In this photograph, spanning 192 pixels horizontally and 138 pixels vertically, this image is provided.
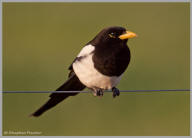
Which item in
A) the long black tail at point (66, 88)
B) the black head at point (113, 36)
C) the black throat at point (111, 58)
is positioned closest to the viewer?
the black throat at point (111, 58)

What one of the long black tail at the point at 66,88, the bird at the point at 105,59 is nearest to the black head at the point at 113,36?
the bird at the point at 105,59

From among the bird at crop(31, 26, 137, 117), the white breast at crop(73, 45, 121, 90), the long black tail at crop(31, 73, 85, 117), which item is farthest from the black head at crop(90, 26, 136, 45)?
the long black tail at crop(31, 73, 85, 117)

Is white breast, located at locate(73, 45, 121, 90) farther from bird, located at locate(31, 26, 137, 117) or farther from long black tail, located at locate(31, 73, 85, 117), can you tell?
long black tail, located at locate(31, 73, 85, 117)

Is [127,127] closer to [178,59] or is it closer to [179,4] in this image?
[178,59]

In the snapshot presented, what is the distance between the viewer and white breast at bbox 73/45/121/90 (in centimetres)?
630

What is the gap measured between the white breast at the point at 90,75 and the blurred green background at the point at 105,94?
5.30 feet

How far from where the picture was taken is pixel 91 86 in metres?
6.58

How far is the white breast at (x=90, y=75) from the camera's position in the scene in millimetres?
6305

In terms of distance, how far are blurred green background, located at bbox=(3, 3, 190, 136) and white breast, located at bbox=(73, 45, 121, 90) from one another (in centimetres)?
161

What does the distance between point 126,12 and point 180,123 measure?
17.4 feet

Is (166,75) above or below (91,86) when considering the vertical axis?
below

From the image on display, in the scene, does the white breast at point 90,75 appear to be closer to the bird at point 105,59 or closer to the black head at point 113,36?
the bird at point 105,59

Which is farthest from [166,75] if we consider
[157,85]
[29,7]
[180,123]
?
[29,7]

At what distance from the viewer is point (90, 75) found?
20.8ft
